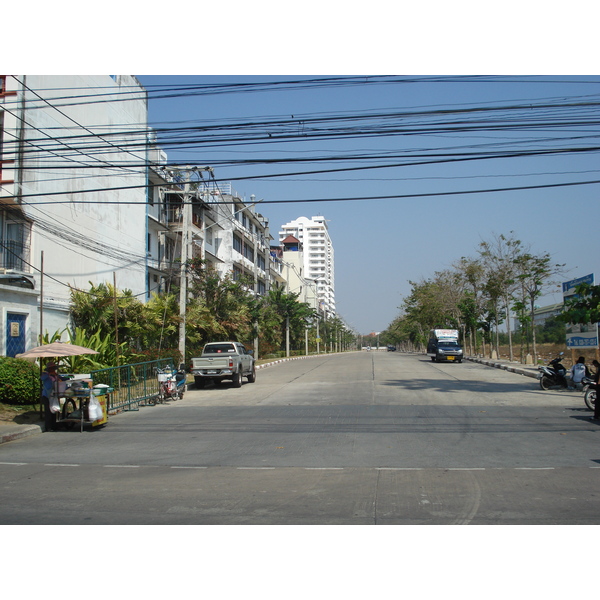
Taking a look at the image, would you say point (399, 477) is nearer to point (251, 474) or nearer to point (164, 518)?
point (251, 474)

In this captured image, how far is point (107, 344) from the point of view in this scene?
22.2 metres

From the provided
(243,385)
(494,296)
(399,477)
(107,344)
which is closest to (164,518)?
(399,477)

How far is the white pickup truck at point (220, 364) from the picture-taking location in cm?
2434

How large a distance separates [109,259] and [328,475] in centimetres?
2611

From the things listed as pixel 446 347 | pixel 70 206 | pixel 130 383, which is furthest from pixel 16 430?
pixel 446 347

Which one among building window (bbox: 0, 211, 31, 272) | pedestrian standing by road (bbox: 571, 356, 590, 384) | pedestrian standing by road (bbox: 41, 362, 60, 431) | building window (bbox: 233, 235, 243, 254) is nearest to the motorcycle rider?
pedestrian standing by road (bbox: 571, 356, 590, 384)

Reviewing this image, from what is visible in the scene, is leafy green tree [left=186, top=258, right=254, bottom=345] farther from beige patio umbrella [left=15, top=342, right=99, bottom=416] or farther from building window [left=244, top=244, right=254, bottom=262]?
building window [left=244, top=244, right=254, bottom=262]

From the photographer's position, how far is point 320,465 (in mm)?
Result: 10062

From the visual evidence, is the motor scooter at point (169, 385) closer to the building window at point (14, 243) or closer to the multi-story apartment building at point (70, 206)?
the multi-story apartment building at point (70, 206)

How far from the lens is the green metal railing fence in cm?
1778

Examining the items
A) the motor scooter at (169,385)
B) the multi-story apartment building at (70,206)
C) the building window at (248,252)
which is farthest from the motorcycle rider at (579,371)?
the building window at (248,252)

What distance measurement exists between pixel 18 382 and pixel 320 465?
1099 cm

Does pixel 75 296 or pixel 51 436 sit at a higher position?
pixel 75 296

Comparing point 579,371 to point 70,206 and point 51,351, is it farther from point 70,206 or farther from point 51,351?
point 70,206
